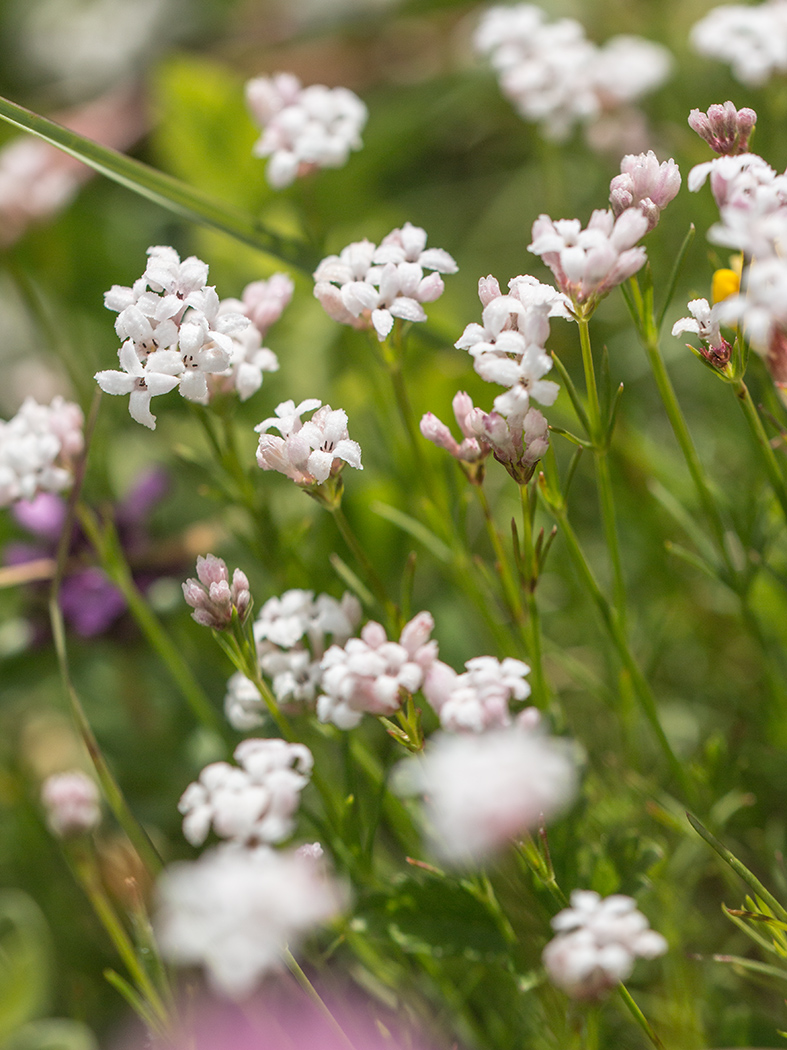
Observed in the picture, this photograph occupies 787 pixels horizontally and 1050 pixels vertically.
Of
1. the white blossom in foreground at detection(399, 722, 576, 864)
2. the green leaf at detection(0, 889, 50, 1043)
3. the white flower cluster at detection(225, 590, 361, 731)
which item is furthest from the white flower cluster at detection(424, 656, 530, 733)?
the green leaf at detection(0, 889, 50, 1043)

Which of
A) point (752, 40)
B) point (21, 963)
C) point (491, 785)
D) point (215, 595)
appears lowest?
point (21, 963)

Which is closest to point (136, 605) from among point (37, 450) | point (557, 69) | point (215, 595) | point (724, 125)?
point (37, 450)

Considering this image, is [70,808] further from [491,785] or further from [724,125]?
[724,125]

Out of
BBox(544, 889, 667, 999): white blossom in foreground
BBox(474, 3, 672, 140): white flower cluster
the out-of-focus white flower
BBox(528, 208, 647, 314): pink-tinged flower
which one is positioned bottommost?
BBox(544, 889, 667, 999): white blossom in foreground

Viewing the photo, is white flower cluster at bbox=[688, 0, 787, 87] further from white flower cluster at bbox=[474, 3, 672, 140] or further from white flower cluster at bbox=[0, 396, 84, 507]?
white flower cluster at bbox=[0, 396, 84, 507]

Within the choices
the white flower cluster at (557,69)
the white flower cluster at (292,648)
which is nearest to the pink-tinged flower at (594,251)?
the white flower cluster at (292,648)

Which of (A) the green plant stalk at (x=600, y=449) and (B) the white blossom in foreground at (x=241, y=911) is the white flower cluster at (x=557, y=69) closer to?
(A) the green plant stalk at (x=600, y=449)
